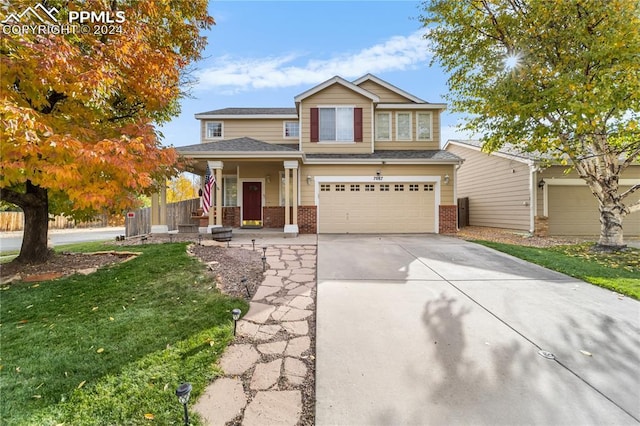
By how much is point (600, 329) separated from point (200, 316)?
4.87m

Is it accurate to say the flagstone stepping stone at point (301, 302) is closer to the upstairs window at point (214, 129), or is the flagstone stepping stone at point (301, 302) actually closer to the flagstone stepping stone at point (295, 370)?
the flagstone stepping stone at point (295, 370)

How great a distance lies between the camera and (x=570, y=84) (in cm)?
666

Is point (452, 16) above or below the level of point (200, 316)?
above

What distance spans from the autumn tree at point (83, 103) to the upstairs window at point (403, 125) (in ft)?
29.6

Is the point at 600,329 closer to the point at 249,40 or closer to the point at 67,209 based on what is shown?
the point at 67,209

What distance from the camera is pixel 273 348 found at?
2764mm

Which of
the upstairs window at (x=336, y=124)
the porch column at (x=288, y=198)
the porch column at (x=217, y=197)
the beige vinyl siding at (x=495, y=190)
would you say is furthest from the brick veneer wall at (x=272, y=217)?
the beige vinyl siding at (x=495, y=190)

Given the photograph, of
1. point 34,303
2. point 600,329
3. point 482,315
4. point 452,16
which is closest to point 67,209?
point 34,303

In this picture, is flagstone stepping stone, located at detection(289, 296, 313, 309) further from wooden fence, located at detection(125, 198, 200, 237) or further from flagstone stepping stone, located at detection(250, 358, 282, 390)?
wooden fence, located at detection(125, 198, 200, 237)

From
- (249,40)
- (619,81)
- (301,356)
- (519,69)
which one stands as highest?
(249,40)

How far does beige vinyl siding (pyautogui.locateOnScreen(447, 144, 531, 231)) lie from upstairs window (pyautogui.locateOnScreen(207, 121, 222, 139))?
1360cm

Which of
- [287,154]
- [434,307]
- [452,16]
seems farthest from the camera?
[287,154]

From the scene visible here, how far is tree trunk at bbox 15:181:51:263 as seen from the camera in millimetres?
5953

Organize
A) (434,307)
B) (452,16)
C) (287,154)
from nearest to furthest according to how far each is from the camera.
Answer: (434,307)
(452,16)
(287,154)
